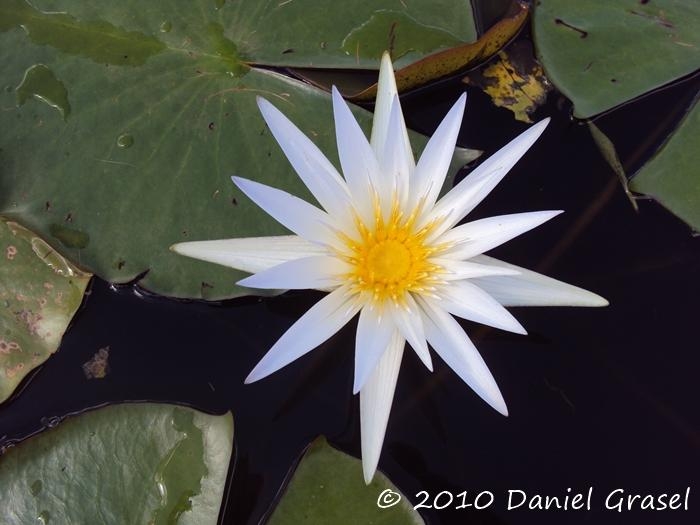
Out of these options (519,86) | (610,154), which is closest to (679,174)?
(610,154)

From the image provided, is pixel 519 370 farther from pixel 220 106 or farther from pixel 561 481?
pixel 220 106

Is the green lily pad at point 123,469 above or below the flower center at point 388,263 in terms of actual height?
below

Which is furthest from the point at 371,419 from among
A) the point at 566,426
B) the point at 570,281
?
the point at 570,281

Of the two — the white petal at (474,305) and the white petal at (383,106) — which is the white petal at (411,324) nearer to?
the white petal at (474,305)

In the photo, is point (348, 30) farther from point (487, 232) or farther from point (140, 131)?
point (487, 232)

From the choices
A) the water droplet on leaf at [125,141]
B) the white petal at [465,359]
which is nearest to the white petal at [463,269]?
the white petal at [465,359]
